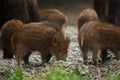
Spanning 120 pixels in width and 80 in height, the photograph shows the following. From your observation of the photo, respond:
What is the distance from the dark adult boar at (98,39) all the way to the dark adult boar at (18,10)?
194 centimetres

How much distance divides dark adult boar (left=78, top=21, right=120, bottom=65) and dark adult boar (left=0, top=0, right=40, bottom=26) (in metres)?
1.94

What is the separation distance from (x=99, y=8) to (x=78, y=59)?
2.86m

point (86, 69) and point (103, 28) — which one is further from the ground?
point (103, 28)

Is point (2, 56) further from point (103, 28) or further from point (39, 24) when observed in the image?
point (103, 28)

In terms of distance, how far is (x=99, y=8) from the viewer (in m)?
12.3

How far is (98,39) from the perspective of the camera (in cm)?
874

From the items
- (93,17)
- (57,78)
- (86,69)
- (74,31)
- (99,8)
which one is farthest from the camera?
(74,31)

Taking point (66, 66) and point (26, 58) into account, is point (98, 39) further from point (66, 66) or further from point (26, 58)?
point (26, 58)

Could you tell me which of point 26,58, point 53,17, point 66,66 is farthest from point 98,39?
point 53,17

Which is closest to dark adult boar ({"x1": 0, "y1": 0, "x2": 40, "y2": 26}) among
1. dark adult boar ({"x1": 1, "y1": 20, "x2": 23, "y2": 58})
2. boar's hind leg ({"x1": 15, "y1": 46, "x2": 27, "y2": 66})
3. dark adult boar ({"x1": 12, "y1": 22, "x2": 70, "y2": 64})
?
dark adult boar ({"x1": 1, "y1": 20, "x2": 23, "y2": 58})

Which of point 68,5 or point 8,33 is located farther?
point 68,5

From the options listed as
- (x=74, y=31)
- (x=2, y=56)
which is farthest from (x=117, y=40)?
(x=74, y=31)

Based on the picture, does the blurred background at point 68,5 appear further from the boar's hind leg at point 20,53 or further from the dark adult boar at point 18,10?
the boar's hind leg at point 20,53

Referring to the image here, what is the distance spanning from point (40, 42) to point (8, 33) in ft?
3.54
